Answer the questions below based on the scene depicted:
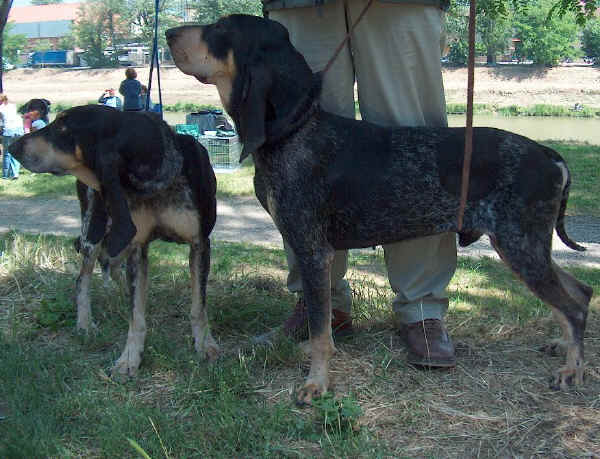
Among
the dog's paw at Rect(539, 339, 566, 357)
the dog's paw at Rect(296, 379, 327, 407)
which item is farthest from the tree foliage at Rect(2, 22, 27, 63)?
the dog's paw at Rect(539, 339, 566, 357)

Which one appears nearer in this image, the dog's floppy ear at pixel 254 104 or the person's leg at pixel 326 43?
the dog's floppy ear at pixel 254 104

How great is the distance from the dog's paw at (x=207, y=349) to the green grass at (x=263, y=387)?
0.21 feet

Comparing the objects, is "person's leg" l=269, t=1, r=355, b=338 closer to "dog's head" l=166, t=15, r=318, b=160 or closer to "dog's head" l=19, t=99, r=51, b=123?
"dog's head" l=166, t=15, r=318, b=160

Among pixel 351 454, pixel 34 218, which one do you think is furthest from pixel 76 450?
pixel 34 218

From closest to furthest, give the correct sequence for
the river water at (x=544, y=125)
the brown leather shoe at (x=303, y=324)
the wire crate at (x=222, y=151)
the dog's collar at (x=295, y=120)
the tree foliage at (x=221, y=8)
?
the dog's collar at (x=295, y=120) < the brown leather shoe at (x=303, y=324) < the wire crate at (x=222, y=151) < the river water at (x=544, y=125) < the tree foliage at (x=221, y=8)

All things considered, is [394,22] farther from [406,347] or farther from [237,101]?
[406,347]

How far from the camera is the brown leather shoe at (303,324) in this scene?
4016 millimetres

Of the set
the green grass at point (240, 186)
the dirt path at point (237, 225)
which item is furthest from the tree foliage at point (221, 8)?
the dirt path at point (237, 225)

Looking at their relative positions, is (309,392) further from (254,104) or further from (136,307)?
Answer: (254,104)

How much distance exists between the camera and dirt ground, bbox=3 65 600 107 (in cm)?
3769

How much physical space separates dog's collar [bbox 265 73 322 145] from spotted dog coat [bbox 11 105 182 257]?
2.09ft

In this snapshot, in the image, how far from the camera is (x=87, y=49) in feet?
218

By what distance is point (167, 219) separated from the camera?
3.55m

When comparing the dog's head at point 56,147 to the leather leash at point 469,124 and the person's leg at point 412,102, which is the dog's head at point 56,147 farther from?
the leather leash at point 469,124
